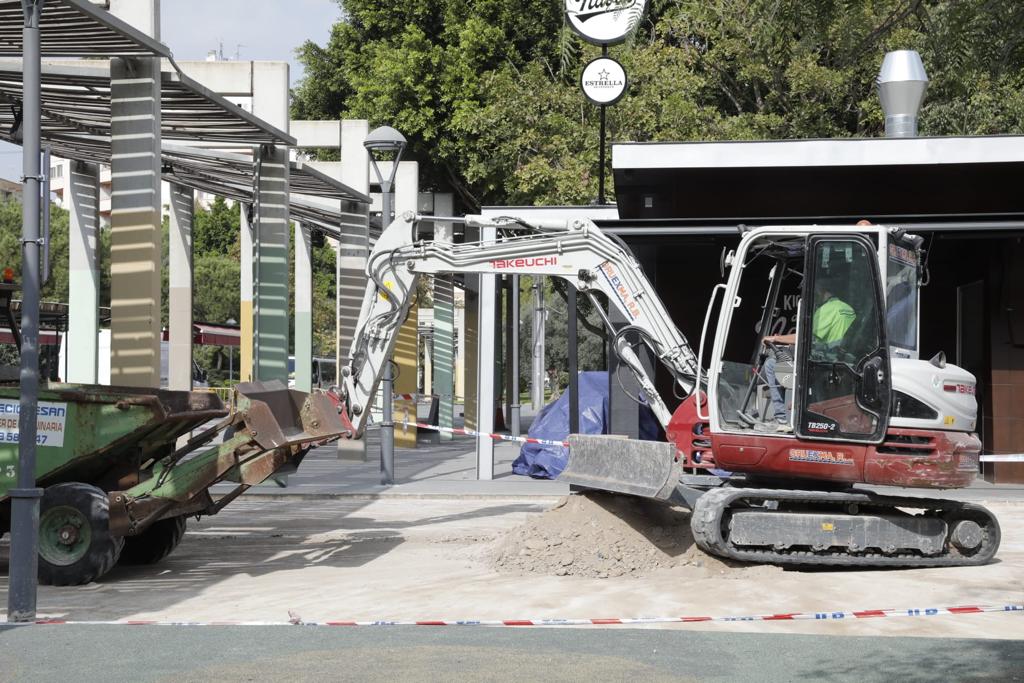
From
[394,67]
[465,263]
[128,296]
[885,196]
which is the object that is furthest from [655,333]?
[394,67]

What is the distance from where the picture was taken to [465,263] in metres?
13.2

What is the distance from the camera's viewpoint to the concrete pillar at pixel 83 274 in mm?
18859

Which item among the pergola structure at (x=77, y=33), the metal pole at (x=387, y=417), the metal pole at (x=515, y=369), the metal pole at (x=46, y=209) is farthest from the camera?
the metal pole at (x=515, y=369)

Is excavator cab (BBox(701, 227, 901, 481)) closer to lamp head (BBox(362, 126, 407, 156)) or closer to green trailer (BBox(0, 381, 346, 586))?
green trailer (BBox(0, 381, 346, 586))

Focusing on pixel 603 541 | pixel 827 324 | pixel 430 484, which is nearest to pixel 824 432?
pixel 827 324

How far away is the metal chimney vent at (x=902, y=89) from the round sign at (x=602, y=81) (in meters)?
3.97

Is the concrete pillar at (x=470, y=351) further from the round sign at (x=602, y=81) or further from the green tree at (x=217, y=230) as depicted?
the green tree at (x=217, y=230)

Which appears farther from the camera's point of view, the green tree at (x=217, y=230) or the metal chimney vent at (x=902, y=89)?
the green tree at (x=217, y=230)

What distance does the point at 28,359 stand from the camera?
8.98 m

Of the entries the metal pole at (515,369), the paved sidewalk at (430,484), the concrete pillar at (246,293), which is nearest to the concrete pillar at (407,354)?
the paved sidewalk at (430,484)

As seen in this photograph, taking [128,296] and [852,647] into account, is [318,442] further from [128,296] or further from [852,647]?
[852,647]

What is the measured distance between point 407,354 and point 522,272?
15.5m

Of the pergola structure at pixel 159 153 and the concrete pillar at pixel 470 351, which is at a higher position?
the pergola structure at pixel 159 153

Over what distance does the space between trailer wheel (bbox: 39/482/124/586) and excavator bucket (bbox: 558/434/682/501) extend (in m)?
4.28
